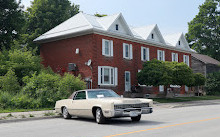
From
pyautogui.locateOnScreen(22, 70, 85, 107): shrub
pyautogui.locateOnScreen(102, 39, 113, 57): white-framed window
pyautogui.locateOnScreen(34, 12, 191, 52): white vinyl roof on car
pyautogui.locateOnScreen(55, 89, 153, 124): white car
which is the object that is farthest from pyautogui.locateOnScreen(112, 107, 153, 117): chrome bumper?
pyautogui.locateOnScreen(102, 39, 113, 57): white-framed window

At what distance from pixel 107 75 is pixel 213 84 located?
74.7ft

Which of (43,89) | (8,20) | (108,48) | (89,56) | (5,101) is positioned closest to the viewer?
(5,101)

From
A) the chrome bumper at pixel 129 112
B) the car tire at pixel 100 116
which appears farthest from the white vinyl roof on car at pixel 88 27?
the chrome bumper at pixel 129 112

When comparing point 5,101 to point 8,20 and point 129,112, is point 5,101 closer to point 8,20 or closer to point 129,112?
point 129,112

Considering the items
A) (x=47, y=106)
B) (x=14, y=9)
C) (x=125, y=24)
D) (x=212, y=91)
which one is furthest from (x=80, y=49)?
(x=212, y=91)

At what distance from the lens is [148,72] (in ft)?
99.1

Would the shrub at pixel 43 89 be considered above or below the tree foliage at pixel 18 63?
below

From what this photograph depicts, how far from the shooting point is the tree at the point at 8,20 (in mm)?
29359

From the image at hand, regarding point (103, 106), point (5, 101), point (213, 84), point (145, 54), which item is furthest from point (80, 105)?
point (213, 84)

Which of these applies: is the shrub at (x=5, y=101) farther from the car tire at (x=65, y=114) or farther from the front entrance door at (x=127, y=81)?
the front entrance door at (x=127, y=81)

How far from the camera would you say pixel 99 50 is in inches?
1136

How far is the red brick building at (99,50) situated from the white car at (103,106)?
14.2m

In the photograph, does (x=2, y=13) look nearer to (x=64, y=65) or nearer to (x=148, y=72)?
(x=64, y=65)

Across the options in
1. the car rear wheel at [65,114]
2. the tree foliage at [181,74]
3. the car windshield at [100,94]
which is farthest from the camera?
the tree foliage at [181,74]
